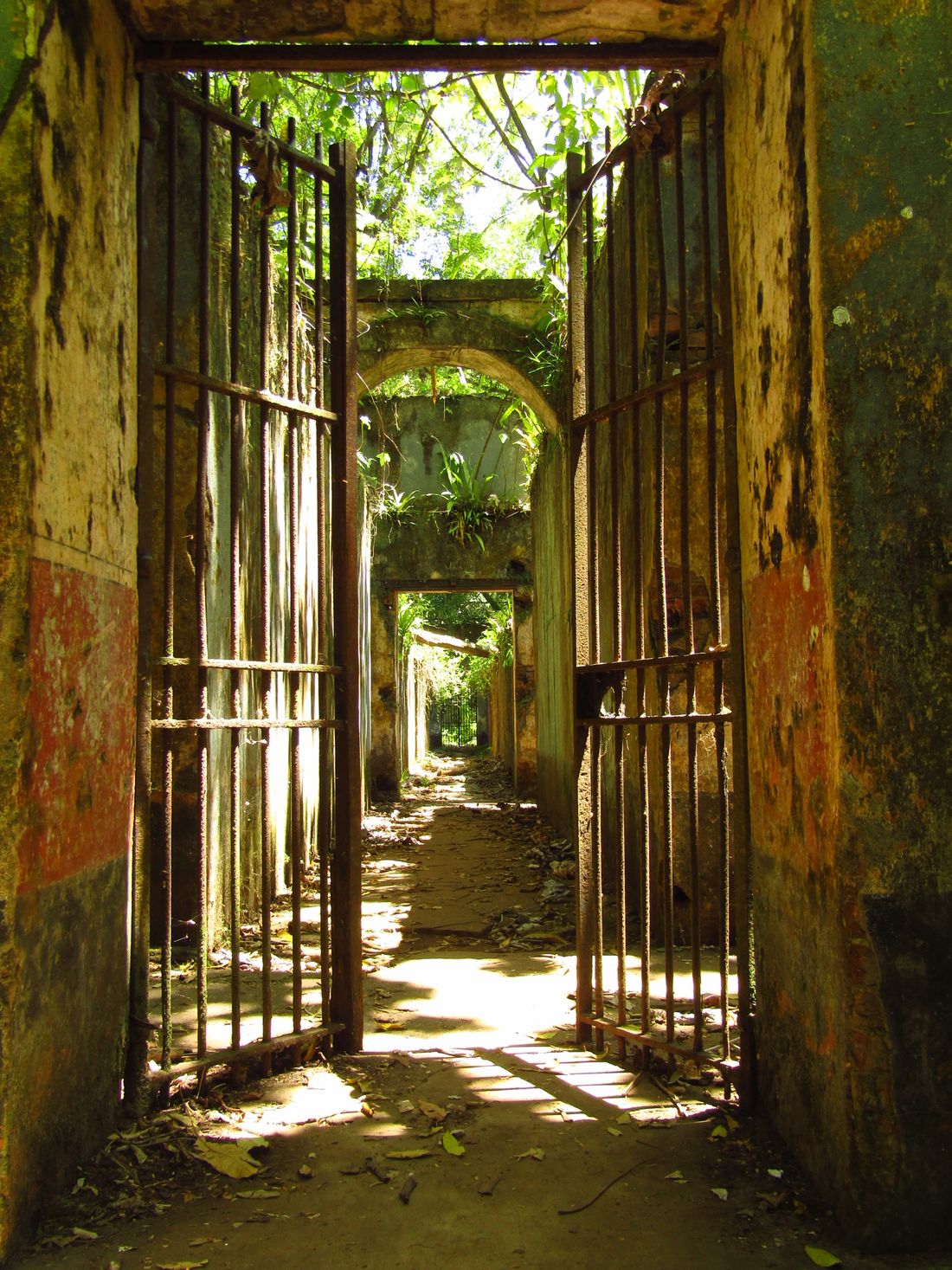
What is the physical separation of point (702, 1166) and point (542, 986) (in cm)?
217

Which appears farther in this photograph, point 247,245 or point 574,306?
point 247,245

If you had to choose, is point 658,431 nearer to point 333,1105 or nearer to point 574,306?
point 574,306

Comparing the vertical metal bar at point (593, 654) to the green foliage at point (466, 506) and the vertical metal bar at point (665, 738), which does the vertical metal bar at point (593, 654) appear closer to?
the vertical metal bar at point (665, 738)

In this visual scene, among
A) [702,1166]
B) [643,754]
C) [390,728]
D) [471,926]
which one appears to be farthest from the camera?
[390,728]

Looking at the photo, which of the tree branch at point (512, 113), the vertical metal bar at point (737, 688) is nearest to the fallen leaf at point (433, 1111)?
the vertical metal bar at point (737, 688)

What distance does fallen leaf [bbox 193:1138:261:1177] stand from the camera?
2877 mm

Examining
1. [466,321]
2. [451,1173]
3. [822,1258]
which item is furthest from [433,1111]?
[466,321]

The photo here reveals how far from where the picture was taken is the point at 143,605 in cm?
326

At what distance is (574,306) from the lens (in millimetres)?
4391

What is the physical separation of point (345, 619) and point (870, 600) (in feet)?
7.02

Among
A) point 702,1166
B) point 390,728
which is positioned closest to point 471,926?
point 702,1166

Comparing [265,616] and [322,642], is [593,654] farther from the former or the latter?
[265,616]

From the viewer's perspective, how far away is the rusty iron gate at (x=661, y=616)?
3363 mm

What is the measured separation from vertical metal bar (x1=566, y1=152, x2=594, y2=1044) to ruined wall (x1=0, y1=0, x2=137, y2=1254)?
183cm
